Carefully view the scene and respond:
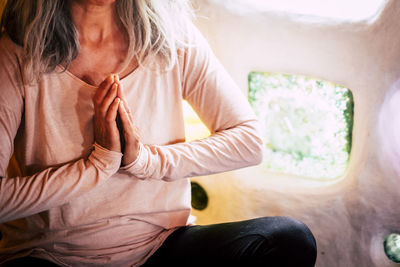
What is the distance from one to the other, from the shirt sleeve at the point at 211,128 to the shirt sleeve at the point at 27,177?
0.12 meters

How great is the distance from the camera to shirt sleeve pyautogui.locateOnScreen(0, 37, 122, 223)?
0.91 m

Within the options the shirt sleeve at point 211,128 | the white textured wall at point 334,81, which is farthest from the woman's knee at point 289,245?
the white textured wall at point 334,81

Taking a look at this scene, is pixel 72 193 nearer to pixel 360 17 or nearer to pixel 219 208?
pixel 219 208

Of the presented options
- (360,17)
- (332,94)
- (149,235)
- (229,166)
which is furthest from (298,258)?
(360,17)

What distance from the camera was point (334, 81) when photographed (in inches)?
46.9

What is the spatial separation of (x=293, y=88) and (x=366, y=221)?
49 centimetres

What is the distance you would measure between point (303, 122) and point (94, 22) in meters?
0.71

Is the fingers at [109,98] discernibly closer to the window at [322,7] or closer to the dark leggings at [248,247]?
the dark leggings at [248,247]

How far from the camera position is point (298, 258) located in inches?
38.7

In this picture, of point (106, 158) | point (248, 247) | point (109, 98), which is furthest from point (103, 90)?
point (248, 247)

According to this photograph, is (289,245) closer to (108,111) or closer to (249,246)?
(249,246)

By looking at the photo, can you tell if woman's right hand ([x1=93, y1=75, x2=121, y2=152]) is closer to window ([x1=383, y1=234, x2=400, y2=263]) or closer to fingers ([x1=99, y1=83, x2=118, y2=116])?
fingers ([x1=99, y1=83, x2=118, y2=116])

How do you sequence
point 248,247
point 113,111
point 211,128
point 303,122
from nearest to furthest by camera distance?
point 113,111
point 248,247
point 211,128
point 303,122

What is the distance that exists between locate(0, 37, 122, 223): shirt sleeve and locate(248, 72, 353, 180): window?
22.9 inches
